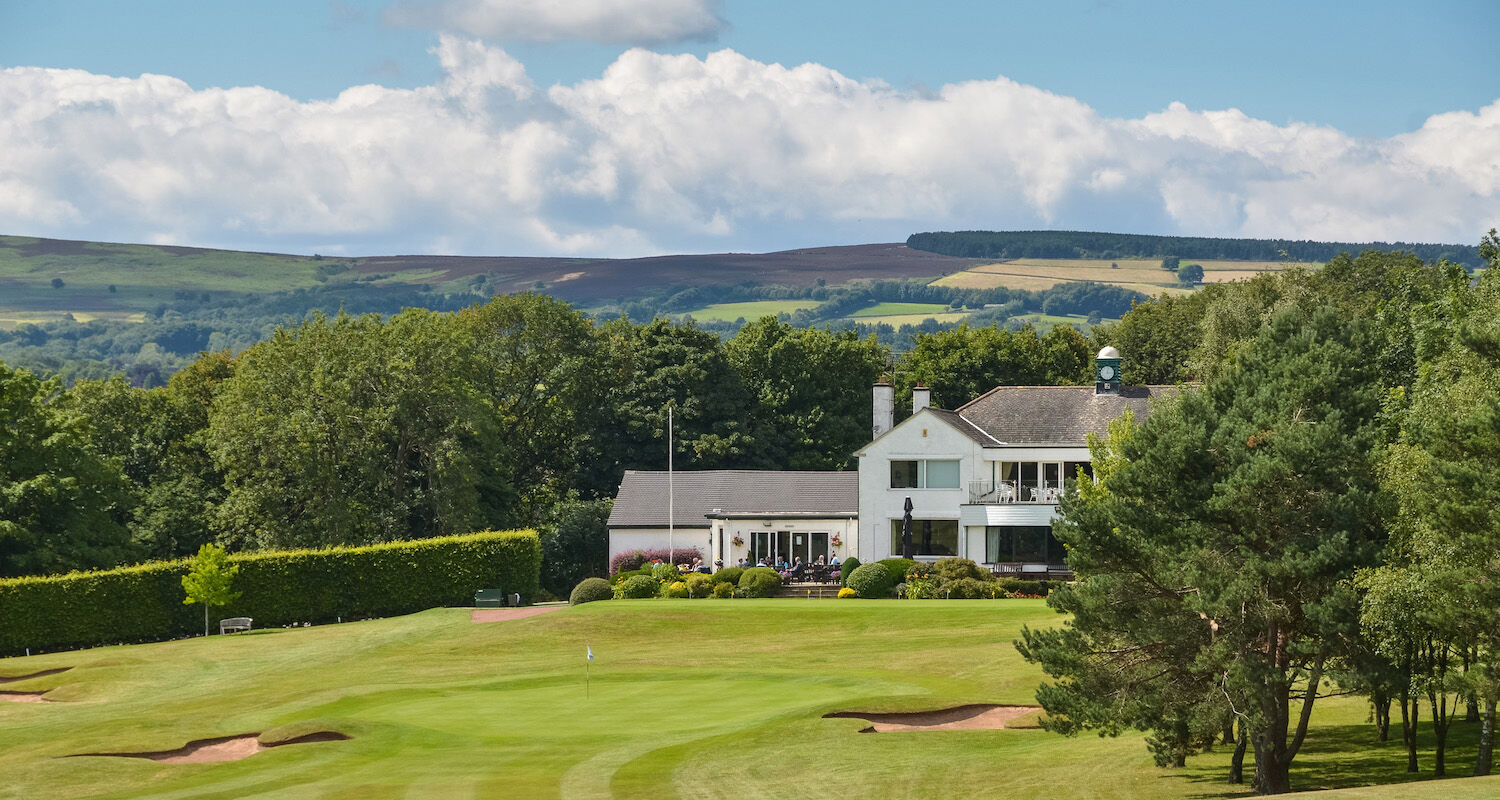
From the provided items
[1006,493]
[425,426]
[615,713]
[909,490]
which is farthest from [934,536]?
[615,713]

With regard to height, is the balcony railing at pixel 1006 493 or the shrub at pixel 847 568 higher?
the balcony railing at pixel 1006 493

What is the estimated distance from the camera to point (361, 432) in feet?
224

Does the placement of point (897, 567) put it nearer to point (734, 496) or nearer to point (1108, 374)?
point (734, 496)

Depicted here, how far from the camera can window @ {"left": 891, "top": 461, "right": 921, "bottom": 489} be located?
63969mm

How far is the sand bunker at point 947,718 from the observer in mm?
33281

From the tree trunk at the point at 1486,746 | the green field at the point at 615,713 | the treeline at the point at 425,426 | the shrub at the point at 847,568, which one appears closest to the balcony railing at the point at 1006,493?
the shrub at the point at 847,568

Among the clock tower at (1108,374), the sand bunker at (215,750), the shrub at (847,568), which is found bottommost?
the sand bunker at (215,750)

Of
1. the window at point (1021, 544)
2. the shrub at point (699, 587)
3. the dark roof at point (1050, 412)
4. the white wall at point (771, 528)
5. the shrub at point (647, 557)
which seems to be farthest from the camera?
the shrub at point (647, 557)

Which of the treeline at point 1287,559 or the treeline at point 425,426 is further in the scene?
the treeline at point 425,426

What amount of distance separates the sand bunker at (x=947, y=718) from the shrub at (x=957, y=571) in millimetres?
20409

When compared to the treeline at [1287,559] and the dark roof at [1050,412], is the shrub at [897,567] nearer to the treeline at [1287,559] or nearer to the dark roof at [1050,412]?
the dark roof at [1050,412]

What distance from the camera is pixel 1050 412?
65750 mm

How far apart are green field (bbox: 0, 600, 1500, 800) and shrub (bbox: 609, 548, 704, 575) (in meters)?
11.5

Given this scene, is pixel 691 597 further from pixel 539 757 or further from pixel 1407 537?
pixel 1407 537
